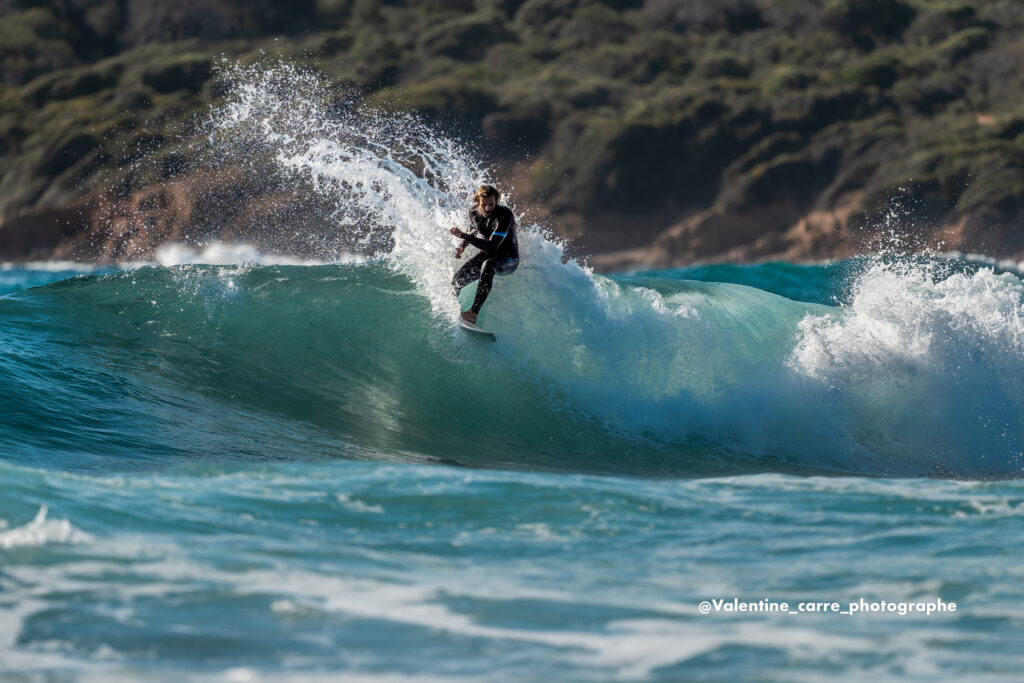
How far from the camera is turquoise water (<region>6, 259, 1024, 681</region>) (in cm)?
447

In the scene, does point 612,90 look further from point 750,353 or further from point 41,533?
point 41,533

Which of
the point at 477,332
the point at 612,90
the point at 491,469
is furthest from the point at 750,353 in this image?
the point at 612,90

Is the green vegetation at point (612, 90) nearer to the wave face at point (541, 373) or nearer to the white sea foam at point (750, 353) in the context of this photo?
the wave face at point (541, 373)

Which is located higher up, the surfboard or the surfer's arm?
the surfer's arm

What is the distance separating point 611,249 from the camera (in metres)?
47.4

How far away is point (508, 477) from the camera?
6.90m

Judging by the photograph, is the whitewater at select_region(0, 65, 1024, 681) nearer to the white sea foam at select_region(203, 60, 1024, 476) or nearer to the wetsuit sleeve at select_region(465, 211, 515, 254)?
the white sea foam at select_region(203, 60, 1024, 476)

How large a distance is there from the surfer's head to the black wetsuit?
4cm

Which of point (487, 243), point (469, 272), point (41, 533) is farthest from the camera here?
point (469, 272)

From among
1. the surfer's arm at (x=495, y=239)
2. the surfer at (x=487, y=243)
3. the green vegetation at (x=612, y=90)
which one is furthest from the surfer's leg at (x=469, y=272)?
the green vegetation at (x=612, y=90)

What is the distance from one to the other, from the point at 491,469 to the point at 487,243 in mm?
1905

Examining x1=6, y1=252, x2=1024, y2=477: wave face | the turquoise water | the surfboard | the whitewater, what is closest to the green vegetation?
x1=6, y1=252, x2=1024, y2=477: wave face

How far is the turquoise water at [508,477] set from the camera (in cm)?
447

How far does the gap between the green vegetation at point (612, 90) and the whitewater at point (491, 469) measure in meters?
36.6
